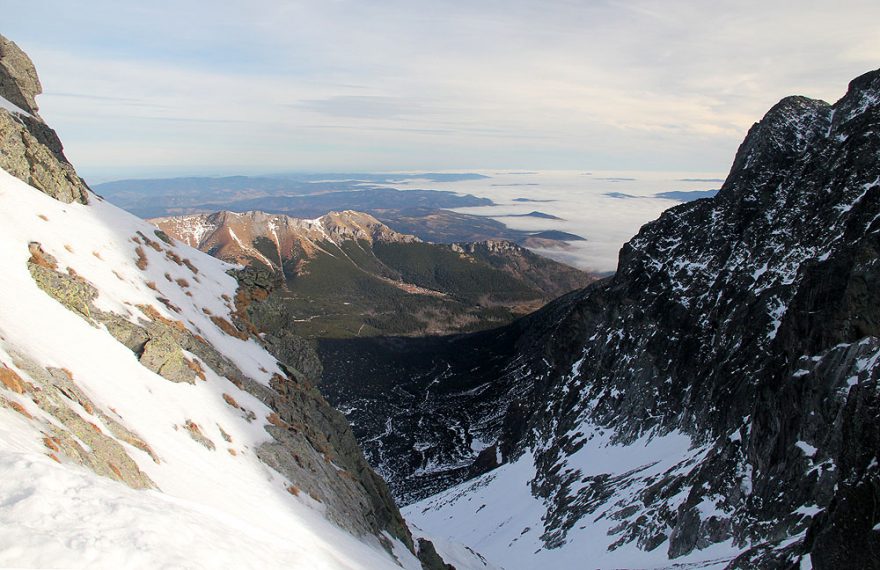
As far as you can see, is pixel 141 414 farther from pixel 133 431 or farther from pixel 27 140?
pixel 27 140

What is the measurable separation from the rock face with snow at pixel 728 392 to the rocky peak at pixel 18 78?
62371 mm

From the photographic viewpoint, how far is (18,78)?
161 feet

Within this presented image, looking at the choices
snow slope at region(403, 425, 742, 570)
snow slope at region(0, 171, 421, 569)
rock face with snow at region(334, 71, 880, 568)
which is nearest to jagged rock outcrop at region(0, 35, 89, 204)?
snow slope at region(0, 171, 421, 569)

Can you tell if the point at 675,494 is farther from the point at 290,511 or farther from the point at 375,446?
the point at 375,446

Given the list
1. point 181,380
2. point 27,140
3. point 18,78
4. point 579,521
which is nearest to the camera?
point 181,380

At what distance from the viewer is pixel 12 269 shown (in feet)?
85.3

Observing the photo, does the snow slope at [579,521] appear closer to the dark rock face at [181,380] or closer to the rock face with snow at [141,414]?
the rock face with snow at [141,414]

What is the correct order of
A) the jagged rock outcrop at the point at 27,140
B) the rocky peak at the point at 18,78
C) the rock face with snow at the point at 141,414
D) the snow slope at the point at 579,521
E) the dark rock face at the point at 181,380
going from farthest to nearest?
the snow slope at the point at 579,521, the rocky peak at the point at 18,78, the jagged rock outcrop at the point at 27,140, the dark rock face at the point at 181,380, the rock face with snow at the point at 141,414

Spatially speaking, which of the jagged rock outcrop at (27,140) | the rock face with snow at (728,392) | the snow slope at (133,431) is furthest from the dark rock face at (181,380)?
the rock face with snow at (728,392)

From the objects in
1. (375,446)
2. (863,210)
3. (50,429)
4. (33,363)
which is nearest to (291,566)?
(50,429)

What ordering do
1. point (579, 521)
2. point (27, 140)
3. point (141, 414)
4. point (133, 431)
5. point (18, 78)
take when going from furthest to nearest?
point (579, 521)
point (18, 78)
point (27, 140)
point (141, 414)
point (133, 431)

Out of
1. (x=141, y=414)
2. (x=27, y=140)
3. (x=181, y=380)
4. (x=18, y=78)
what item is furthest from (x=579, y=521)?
(x=18, y=78)

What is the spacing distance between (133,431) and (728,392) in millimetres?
59201

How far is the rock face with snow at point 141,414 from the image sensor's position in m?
12.3
